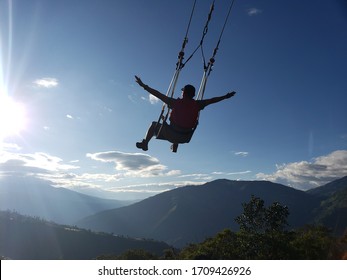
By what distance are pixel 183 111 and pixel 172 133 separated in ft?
2.49

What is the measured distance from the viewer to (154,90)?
9.80m

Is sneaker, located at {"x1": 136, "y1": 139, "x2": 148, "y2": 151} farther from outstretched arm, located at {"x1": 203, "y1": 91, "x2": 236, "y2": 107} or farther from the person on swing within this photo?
outstretched arm, located at {"x1": 203, "y1": 91, "x2": 236, "y2": 107}

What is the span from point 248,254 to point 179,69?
27829 mm

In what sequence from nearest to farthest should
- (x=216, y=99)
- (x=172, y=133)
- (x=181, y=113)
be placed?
(x=181, y=113), (x=172, y=133), (x=216, y=99)

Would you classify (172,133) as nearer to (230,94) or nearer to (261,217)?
(230,94)

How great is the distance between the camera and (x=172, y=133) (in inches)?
402

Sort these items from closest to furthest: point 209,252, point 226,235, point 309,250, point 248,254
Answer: point 309,250 < point 248,254 < point 209,252 < point 226,235

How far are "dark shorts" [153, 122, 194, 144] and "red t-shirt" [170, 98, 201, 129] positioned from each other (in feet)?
0.58

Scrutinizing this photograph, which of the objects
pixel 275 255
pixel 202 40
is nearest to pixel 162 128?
pixel 202 40

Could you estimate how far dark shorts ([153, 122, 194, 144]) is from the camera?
33.4 feet

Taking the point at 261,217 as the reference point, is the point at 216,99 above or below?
above

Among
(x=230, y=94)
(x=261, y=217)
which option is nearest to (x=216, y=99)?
(x=230, y=94)

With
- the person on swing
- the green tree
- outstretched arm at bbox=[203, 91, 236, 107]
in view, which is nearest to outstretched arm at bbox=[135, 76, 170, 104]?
the person on swing
